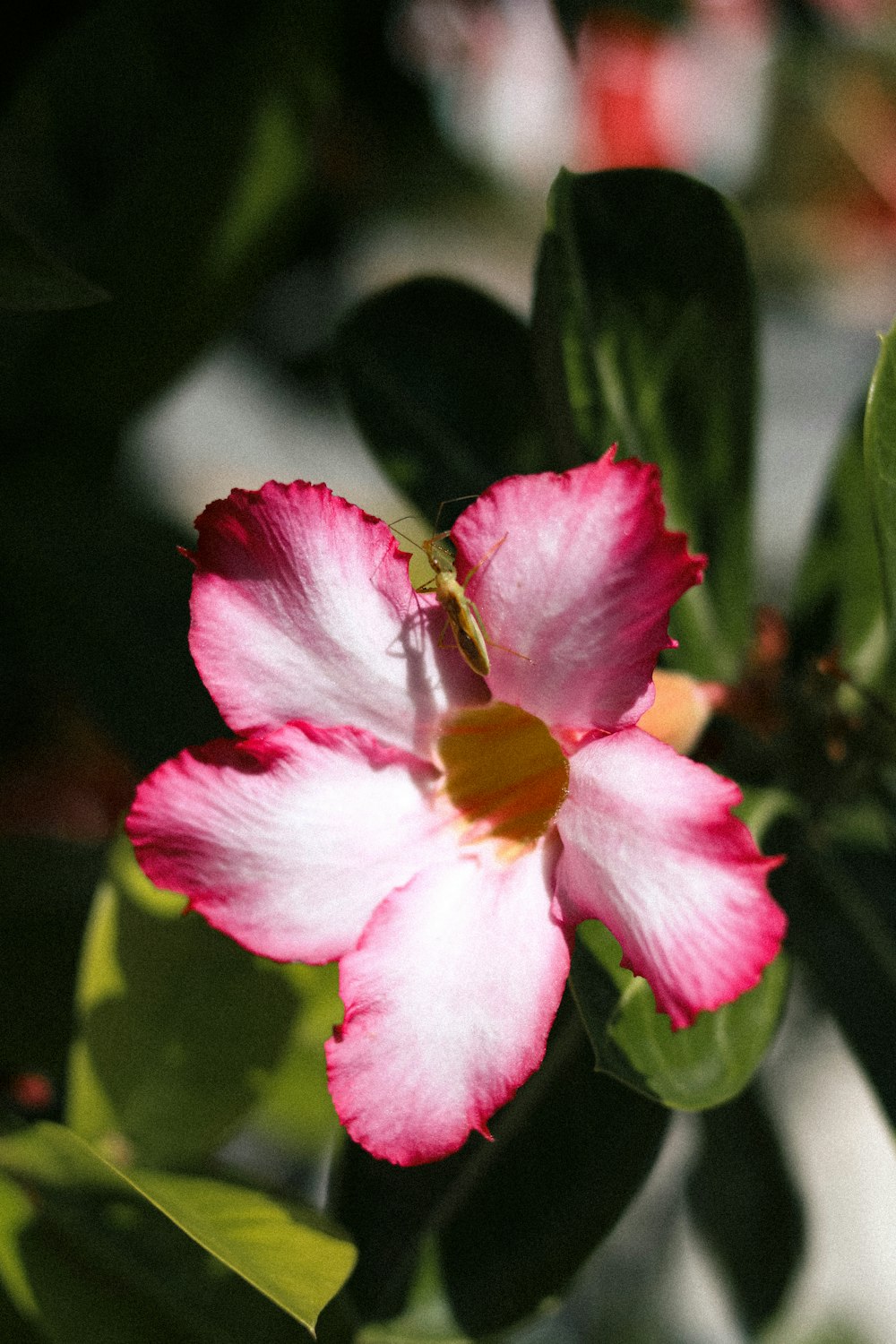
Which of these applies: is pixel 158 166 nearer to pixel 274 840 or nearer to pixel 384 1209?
pixel 274 840

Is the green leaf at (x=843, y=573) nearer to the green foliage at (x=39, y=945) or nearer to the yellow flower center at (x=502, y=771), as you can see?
the yellow flower center at (x=502, y=771)

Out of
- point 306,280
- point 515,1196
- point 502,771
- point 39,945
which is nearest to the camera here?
point 502,771

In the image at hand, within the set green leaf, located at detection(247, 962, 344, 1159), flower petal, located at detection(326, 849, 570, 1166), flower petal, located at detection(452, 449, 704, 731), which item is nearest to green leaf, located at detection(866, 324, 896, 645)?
flower petal, located at detection(452, 449, 704, 731)

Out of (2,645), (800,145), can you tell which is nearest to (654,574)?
(2,645)

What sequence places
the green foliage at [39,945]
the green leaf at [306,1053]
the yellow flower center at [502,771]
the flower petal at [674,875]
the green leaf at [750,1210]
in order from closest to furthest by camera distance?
the flower petal at [674,875]
the yellow flower center at [502,771]
the green leaf at [306,1053]
the green foliage at [39,945]
the green leaf at [750,1210]

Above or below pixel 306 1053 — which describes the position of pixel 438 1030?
above

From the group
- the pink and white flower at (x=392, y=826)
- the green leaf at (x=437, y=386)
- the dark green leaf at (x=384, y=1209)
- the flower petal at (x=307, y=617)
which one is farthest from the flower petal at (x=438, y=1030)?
the green leaf at (x=437, y=386)

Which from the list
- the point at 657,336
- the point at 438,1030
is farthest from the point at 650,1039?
the point at 657,336
